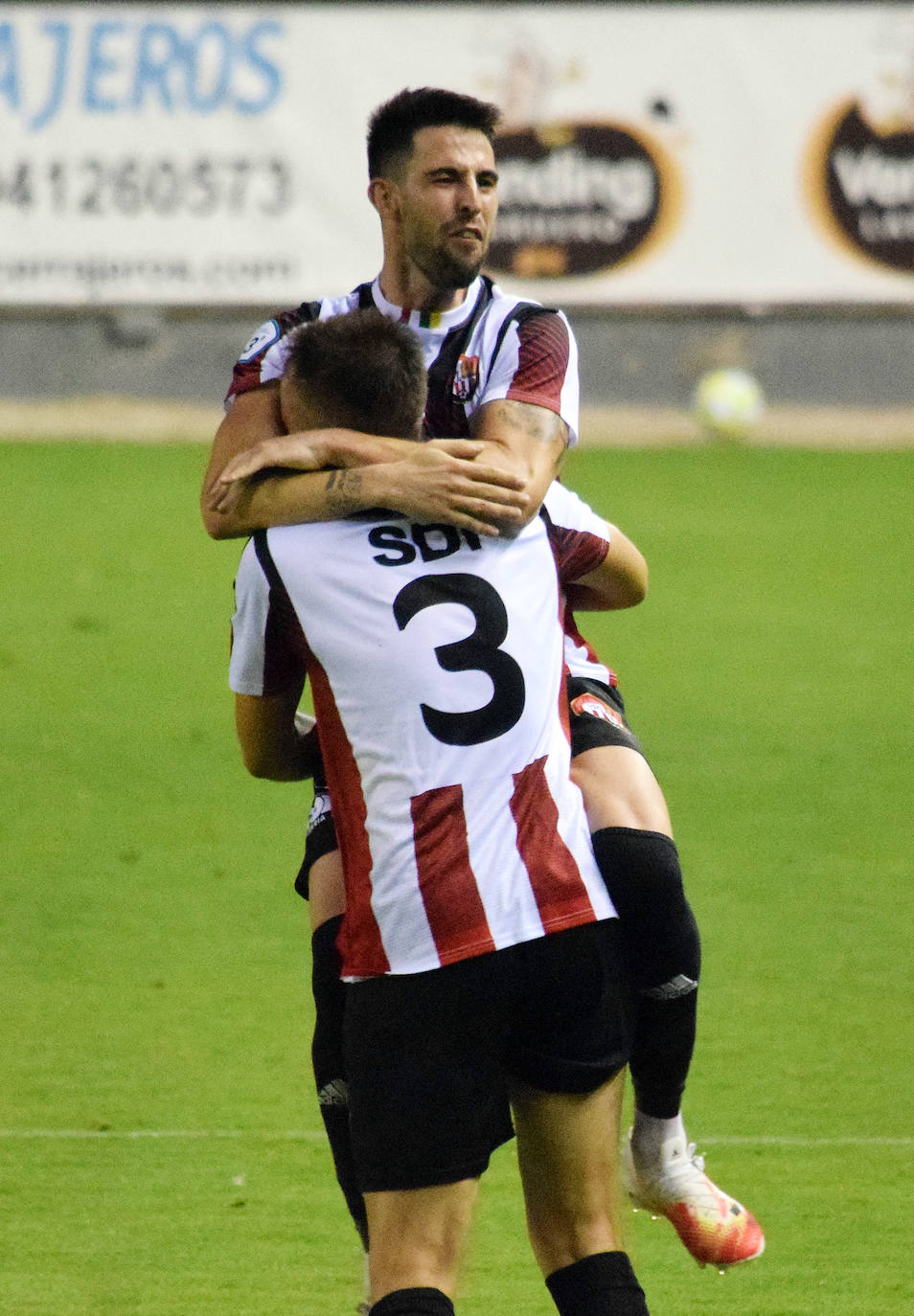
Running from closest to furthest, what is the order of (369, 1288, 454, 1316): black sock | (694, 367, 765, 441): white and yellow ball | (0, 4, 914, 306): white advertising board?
(369, 1288, 454, 1316): black sock < (694, 367, 765, 441): white and yellow ball < (0, 4, 914, 306): white advertising board

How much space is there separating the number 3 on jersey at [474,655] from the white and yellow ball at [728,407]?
14.0 m

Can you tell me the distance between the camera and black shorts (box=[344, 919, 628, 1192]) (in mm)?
2764

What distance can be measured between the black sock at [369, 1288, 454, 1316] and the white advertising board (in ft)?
49.1

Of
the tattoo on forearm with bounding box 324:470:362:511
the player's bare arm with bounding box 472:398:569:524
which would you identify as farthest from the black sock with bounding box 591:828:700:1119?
the tattoo on forearm with bounding box 324:470:362:511

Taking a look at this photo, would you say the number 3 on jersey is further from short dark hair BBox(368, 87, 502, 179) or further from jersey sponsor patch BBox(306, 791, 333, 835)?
short dark hair BBox(368, 87, 502, 179)

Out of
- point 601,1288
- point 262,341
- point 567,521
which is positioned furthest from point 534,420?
point 601,1288

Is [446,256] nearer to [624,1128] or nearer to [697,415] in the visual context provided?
[624,1128]

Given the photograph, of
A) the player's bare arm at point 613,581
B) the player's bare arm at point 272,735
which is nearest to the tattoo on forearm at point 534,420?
the player's bare arm at point 613,581

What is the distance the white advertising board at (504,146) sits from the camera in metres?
17.1

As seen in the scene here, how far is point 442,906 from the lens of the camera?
9.05 ft

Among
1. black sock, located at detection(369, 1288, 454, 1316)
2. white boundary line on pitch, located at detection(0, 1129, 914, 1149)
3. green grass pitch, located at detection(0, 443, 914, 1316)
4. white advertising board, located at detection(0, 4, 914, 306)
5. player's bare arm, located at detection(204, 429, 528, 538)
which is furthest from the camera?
white advertising board, located at detection(0, 4, 914, 306)

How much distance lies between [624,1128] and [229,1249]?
0.93 metres

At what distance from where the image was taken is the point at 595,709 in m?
3.39

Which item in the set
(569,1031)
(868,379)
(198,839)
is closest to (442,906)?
(569,1031)
